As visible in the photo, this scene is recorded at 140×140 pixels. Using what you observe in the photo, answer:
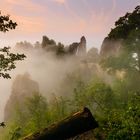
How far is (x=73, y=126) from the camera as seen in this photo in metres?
10.7

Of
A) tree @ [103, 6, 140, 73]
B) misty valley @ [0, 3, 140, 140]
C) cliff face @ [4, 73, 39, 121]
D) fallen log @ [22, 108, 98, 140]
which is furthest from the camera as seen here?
cliff face @ [4, 73, 39, 121]

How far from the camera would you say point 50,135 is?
10.8 meters

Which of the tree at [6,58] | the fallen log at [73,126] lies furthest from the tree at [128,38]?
the fallen log at [73,126]

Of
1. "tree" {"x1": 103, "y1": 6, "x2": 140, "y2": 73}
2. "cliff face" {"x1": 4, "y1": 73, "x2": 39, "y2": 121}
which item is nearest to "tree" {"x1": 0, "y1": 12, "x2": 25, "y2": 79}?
"tree" {"x1": 103, "y1": 6, "x2": 140, "y2": 73}

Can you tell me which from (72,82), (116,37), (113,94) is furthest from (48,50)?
(116,37)

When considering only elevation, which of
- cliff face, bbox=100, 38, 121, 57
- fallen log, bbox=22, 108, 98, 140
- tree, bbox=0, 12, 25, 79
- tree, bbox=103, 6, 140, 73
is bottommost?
fallen log, bbox=22, 108, 98, 140

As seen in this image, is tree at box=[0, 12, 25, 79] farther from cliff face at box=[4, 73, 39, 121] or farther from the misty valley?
cliff face at box=[4, 73, 39, 121]

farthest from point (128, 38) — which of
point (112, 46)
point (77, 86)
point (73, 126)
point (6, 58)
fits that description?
point (73, 126)

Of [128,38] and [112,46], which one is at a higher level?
[112,46]

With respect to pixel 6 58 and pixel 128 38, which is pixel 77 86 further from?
pixel 6 58

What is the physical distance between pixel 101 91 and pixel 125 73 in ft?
28.7

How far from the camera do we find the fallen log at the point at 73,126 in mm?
10688

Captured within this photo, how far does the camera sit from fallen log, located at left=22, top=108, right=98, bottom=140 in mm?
10688

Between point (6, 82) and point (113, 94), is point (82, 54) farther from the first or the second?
point (113, 94)
